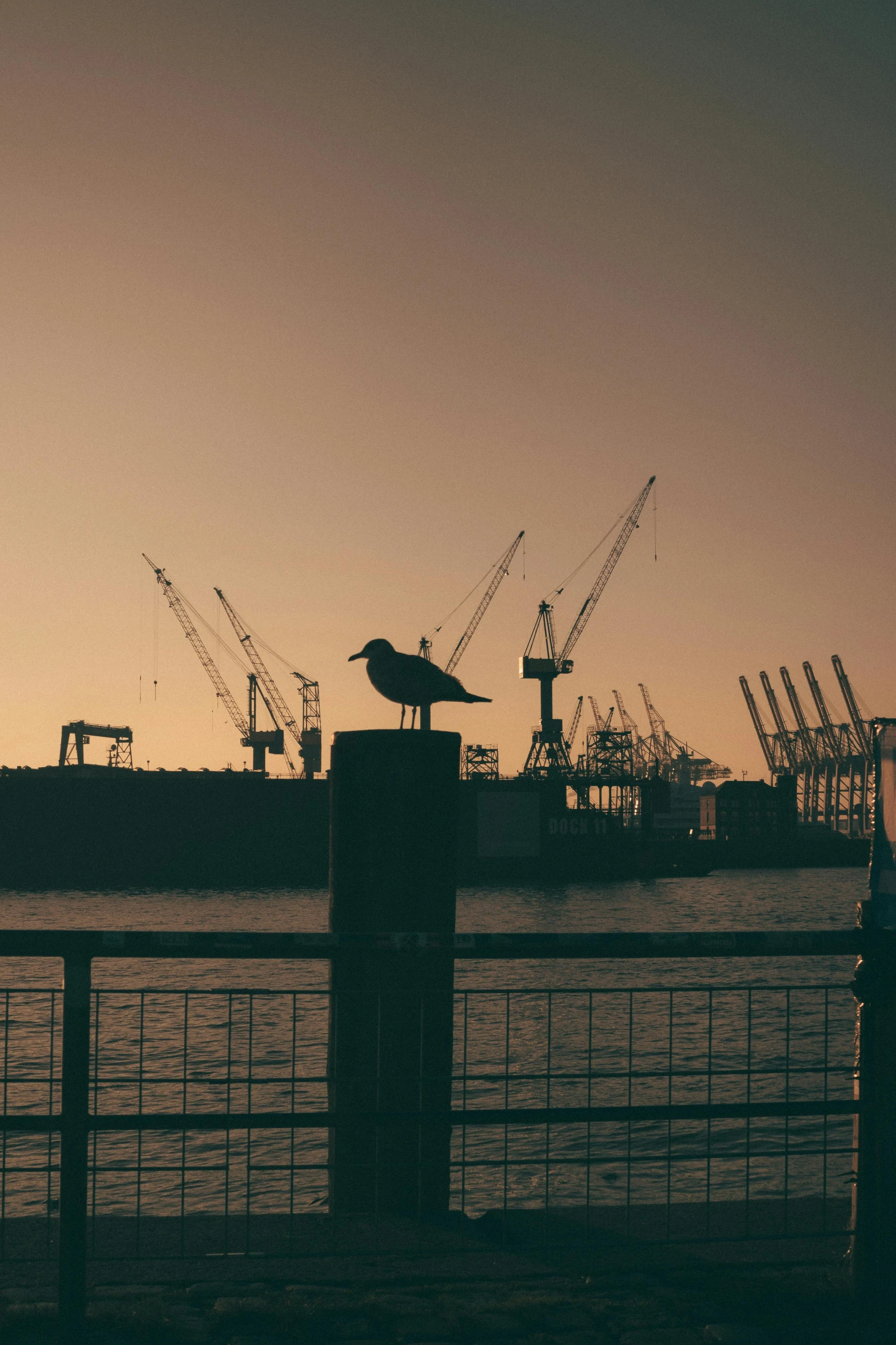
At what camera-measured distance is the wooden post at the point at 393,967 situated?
5105 millimetres

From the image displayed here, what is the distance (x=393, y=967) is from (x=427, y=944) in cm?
149

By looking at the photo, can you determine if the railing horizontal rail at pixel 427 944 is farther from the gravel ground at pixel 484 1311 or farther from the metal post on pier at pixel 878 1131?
the gravel ground at pixel 484 1311

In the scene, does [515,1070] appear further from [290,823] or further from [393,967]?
[290,823]

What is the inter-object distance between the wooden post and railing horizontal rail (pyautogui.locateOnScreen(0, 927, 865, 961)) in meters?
1.32

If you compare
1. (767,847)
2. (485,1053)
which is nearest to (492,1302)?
(485,1053)

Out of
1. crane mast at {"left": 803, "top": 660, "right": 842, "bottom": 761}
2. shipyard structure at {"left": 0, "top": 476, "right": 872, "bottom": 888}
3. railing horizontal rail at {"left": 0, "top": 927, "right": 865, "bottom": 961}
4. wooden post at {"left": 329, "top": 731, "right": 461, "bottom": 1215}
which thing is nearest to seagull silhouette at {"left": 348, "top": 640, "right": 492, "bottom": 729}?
wooden post at {"left": 329, "top": 731, "right": 461, "bottom": 1215}

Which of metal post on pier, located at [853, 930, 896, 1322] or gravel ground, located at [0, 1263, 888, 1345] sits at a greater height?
metal post on pier, located at [853, 930, 896, 1322]

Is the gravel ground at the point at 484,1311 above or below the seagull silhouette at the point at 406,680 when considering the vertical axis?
below

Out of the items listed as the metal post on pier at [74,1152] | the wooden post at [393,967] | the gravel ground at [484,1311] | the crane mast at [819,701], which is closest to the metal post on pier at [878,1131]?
the gravel ground at [484,1311]

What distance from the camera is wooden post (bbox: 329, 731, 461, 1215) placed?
5.11 metres

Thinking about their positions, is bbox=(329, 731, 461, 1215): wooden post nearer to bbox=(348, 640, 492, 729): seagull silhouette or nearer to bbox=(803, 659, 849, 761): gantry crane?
bbox=(348, 640, 492, 729): seagull silhouette

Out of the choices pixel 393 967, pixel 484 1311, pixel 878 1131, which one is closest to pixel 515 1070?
pixel 393 967

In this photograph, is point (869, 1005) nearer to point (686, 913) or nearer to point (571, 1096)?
point (571, 1096)

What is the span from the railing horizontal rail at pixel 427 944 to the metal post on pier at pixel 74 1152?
0.10m
